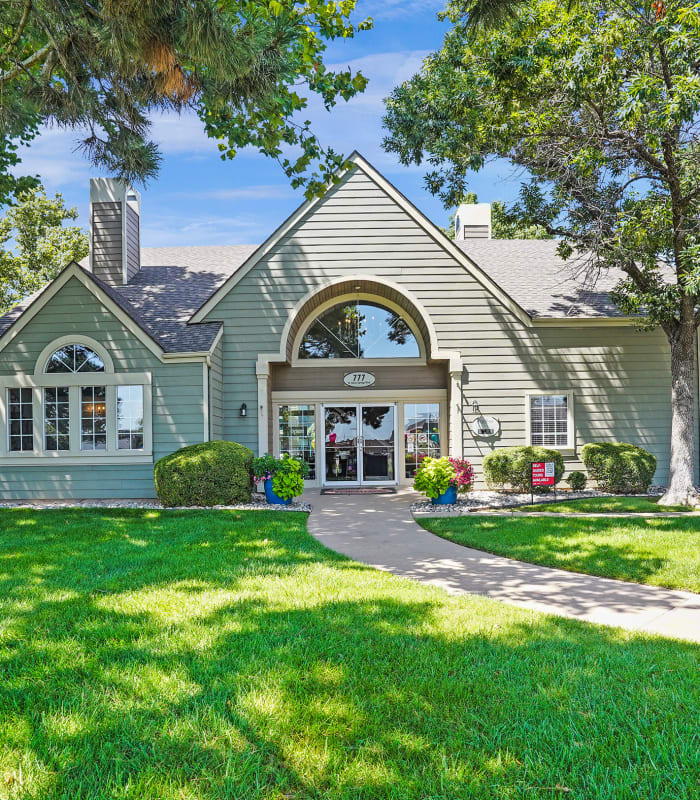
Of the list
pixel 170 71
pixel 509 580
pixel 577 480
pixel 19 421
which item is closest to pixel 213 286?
pixel 19 421

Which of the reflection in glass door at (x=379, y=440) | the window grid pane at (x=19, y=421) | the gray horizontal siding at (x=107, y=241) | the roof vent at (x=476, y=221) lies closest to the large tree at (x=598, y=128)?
Answer: the reflection in glass door at (x=379, y=440)

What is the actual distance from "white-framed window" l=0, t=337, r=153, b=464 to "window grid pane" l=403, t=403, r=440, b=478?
19.8 feet

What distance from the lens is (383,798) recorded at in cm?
218

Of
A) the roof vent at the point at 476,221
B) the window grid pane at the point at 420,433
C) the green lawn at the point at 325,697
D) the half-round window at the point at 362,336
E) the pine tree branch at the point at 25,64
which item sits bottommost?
the green lawn at the point at 325,697

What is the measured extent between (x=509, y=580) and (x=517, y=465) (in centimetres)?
667

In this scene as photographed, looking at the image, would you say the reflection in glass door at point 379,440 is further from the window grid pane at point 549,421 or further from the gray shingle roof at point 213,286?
the gray shingle roof at point 213,286

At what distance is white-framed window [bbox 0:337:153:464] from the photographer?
464 inches

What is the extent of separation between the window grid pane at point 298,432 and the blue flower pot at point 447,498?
4064mm

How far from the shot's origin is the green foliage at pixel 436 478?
10500mm

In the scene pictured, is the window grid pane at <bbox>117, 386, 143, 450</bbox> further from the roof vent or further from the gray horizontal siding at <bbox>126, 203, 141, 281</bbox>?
the roof vent

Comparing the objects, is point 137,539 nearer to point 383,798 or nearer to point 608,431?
point 383,798

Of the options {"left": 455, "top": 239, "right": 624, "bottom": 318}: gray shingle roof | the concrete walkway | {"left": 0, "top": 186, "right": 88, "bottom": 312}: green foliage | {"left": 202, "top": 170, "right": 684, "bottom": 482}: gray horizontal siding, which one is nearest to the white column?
{"left": 202, "top": 170, "right": 684, "bottom": 482}: gray horizontal siding

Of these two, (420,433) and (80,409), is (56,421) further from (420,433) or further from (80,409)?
(420,433)

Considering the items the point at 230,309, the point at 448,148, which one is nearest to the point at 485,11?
the point at 448,148
